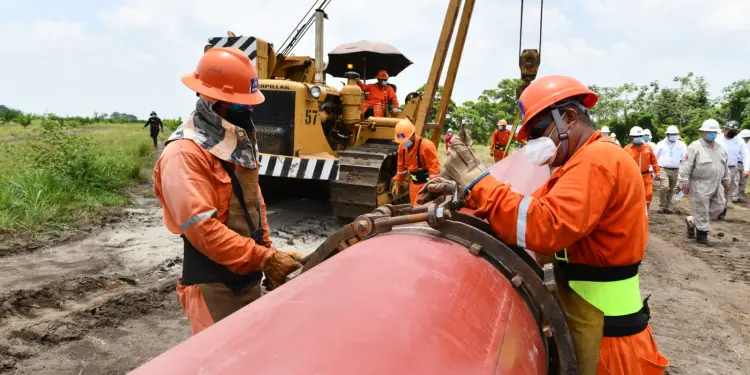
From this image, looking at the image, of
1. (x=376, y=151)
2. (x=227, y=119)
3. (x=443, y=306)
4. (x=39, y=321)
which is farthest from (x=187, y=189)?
(x=376, y=151)

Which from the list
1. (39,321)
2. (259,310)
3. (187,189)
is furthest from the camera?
(39,321)

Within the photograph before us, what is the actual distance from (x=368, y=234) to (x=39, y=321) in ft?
11.7

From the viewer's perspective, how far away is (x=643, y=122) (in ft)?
80.2

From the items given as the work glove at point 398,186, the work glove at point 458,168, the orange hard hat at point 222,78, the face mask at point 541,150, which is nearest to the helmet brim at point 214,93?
the orange hard hat at point 222,78

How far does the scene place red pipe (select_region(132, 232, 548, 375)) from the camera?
3.12 feet

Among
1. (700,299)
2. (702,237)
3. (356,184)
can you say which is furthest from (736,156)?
(356,184)

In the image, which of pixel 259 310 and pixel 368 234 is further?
pixel 368 234

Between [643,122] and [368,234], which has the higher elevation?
[643,122]

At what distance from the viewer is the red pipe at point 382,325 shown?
95 cm

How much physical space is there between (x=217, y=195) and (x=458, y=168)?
1.10m

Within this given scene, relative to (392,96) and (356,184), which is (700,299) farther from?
(392,96)

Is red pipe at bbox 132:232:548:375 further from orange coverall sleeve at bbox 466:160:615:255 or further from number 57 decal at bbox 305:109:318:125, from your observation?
number 57 decal at bbox 305:109:318:125

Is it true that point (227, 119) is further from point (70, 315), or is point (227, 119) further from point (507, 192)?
point (70, 315)

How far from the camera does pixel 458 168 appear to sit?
77.1 inches
